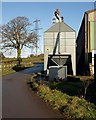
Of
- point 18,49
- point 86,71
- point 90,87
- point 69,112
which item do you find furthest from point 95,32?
point 18,49

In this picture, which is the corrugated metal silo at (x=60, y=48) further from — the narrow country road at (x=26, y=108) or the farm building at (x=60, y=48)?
the narrow country road at (x=26, y=108)

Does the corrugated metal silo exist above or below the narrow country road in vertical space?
above

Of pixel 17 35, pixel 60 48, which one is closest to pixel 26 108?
pixel 60 48

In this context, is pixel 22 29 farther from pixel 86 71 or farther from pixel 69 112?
pixel 69 112

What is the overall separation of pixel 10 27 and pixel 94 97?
1643 inches

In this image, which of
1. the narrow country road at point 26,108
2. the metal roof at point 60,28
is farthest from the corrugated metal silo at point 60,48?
the narrow country road at point 26,108

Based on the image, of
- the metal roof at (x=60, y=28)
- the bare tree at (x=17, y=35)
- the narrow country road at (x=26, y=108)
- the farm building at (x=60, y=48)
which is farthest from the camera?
the bare tree at (x=17, y=35)

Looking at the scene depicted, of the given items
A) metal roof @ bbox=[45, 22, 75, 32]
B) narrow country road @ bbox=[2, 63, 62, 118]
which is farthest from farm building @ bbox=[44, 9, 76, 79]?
narrow country road @ bbox=[2, 63, 62, 118]

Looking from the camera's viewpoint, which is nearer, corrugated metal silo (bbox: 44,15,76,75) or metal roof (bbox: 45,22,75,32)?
corrugated metal silo (bbox: 44,15,76,75)

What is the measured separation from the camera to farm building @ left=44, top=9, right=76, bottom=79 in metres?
25.4

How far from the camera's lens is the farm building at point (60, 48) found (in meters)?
25.4

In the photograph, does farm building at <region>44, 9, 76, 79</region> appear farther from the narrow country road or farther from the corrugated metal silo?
the narrow country road

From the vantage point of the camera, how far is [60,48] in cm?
2578

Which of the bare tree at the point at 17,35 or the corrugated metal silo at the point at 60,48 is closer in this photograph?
the corrugated metal silo at the point at 60,48
